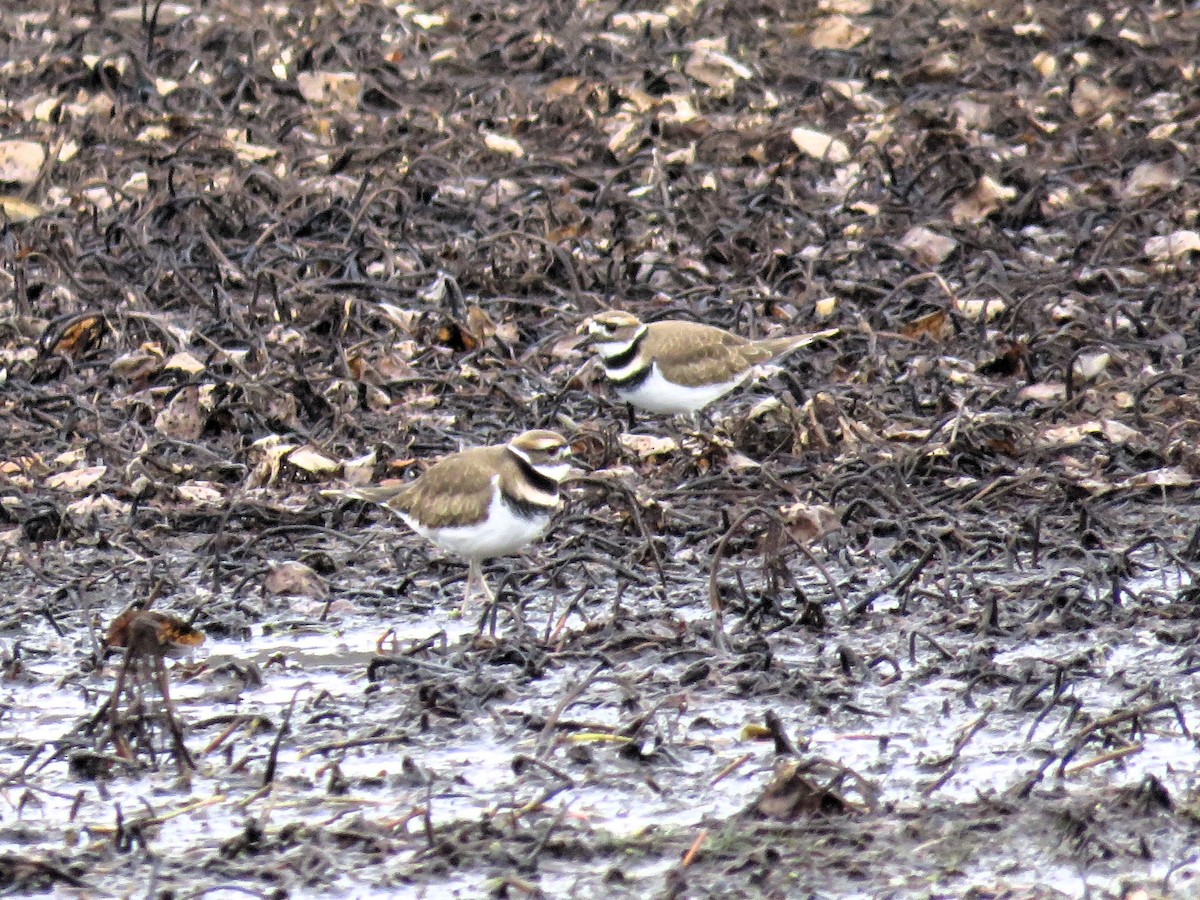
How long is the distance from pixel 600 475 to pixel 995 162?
5231 mm

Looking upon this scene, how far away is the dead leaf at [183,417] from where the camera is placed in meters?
9.42

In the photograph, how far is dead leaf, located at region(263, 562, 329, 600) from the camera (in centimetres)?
780

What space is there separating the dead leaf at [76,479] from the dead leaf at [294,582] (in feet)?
4.48

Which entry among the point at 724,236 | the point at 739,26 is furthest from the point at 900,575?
the point at 739,26

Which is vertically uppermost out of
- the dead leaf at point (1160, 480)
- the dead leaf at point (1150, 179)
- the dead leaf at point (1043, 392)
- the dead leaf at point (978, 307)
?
the dead leaf at point (1160, 480)

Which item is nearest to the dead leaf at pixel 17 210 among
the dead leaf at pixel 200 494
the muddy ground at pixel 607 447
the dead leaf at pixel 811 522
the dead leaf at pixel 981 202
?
the muddy ground at pixel 607 447

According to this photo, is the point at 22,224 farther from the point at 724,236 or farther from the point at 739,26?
the point at 739,26

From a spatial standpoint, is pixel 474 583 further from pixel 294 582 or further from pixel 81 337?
pixel 81 337

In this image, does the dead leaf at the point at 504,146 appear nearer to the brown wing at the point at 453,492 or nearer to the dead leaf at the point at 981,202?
the dead leaf at the point at 981,202

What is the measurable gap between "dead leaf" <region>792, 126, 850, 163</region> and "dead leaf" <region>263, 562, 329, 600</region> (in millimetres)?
6266

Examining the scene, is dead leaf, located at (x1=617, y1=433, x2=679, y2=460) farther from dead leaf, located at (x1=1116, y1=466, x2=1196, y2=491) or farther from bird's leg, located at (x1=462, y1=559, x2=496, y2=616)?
dead leaf, located at (x1=1116, y1=466, x2=1196, y2=491)

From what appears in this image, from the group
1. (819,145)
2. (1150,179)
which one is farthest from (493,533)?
(1150,179)

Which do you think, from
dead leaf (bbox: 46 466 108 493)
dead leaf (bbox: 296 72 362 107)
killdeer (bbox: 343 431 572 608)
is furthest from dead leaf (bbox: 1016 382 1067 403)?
dead leaf (bbox: 296 72 362 107)

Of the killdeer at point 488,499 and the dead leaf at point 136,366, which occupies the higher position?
the killdeer at point 488,499
